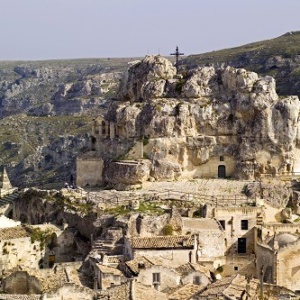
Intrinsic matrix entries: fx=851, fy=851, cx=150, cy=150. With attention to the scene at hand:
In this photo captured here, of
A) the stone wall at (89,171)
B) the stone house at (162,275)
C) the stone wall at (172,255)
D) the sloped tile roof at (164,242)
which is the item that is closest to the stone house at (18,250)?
the sloped tile roof at (164,242)

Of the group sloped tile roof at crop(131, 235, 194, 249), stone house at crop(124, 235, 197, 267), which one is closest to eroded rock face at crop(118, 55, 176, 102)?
sloped tile roof at crop(131, 235, 194, 249)

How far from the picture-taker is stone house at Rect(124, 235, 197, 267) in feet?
161

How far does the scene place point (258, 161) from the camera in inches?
2601

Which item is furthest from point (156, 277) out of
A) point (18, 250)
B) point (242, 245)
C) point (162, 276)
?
point (18, 250)

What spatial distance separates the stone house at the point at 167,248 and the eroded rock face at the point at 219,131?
14.2 metres

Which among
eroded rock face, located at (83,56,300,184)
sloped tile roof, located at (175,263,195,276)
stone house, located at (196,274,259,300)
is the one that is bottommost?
sloped tile roof, located at (175,263,195,276)

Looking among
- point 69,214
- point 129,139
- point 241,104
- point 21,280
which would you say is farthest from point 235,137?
point 21,280

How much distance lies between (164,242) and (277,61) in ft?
392

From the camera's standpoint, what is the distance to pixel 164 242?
50.0 meters

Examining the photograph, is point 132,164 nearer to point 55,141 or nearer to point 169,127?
point 169,127

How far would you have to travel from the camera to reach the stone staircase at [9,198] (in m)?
74.0

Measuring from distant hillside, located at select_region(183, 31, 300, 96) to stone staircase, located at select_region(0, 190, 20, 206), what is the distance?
69.7 m

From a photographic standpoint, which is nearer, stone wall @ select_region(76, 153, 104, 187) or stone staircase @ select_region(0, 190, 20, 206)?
stone wall @ select_region(76, 153, 104, 187)

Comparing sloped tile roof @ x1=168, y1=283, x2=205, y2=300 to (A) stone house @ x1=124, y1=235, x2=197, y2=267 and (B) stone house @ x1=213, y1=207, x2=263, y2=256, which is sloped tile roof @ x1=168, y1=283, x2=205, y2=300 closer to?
(A) stone house @ x1=124, y1=235, x2=197, y2=267
